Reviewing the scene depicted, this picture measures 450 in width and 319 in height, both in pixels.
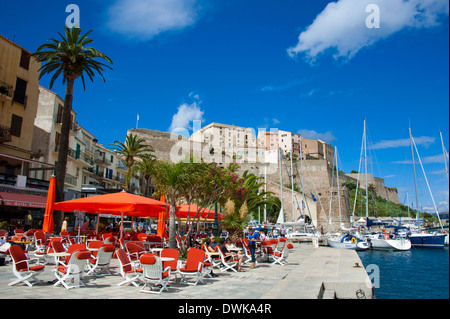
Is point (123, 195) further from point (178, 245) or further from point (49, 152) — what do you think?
point (49, 152)

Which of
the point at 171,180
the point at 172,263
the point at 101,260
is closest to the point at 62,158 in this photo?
the point at 171,180

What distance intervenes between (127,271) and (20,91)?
24337 mm

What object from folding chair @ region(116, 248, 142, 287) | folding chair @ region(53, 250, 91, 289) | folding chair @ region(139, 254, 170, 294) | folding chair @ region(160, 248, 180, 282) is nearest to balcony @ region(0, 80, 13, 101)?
folding chair @ region(53, 250, 91, 289)

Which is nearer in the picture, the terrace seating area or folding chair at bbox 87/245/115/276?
the terrace seating area

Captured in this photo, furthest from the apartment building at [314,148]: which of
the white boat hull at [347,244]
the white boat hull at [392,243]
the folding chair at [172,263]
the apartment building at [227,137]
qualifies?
the folding chair at [172,263]

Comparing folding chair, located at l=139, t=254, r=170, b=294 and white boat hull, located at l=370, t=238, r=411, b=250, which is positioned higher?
folding chair, located at l=139, t=254, r=170, b=294

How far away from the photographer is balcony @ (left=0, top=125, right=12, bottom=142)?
934 inches

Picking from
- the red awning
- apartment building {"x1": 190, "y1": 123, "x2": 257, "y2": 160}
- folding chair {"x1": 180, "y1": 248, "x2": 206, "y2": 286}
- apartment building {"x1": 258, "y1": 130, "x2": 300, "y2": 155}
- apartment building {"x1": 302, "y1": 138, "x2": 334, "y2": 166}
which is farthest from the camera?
apartment building {"x1": 258, "y1": 130, "x2": 300, "y2": 155}

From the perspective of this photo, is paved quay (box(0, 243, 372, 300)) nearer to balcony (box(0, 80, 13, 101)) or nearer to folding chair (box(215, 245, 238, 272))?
folding chair (box(215, 245, 238, 272))

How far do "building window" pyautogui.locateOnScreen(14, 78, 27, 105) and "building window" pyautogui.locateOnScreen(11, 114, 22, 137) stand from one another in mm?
1307

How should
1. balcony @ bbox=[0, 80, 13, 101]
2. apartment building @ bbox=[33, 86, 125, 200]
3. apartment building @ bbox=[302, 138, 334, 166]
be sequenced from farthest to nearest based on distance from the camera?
1. apartment building @ bbox=[302, 138, 334, 166]
2. apartment building @ bbox=[33, 86, 125, 200]
3. balcony @ bbox=[0, 80, 13, 101]

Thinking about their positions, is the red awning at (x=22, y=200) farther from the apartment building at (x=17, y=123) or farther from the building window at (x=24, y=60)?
the building window at (x=24, y=60)

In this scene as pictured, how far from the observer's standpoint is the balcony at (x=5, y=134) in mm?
23725

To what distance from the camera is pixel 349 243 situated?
33969 mm
